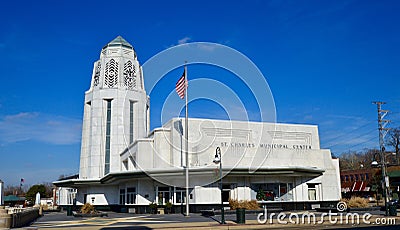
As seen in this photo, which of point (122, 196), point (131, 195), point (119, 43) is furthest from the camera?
point (119, 43)

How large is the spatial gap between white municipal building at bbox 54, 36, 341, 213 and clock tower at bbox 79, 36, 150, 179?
0.59ft

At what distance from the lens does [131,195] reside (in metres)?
49.9

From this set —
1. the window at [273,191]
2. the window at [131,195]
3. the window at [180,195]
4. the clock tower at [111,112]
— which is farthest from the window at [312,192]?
the clock tower at [111,112]

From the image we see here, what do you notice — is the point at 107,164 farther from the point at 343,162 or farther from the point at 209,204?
the point at 343,162

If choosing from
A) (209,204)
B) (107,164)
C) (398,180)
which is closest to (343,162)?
(398,180)

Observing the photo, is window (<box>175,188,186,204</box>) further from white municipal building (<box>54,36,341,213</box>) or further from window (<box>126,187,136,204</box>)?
window (<box>126,187,136,204</box>)

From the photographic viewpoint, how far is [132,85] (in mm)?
73250

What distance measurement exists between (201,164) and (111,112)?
2926 centimetres

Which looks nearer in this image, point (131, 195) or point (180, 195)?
point (180, 195)

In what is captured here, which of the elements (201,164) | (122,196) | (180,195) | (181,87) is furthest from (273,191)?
(122,196)

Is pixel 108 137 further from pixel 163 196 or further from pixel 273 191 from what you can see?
pixel 273 191

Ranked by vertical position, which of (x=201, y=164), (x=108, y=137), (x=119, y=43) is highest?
(x=119, y=43)

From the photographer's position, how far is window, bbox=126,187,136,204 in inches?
1932

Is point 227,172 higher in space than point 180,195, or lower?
higher
